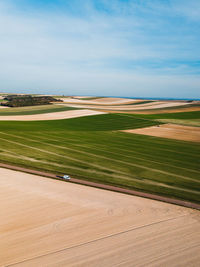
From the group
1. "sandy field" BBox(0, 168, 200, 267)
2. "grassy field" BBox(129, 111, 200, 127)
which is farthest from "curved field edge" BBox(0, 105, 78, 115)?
"sandy field" BBox(0, 168, 200, 267)

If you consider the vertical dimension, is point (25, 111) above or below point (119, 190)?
above

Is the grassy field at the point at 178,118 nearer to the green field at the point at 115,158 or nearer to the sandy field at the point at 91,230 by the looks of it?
the green field at the point at 115,158

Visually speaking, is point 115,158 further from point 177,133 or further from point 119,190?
point 177,133

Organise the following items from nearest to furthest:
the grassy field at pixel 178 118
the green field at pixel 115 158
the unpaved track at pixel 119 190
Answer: the unpaved track at pixel 119 190 → the green field at pixel 115 158 → the grassy field at pixel 178 118

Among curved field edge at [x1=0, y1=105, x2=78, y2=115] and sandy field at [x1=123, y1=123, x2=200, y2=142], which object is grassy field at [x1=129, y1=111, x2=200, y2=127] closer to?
sandy field at [x1=123, y1=123, x2=200, y2=142]

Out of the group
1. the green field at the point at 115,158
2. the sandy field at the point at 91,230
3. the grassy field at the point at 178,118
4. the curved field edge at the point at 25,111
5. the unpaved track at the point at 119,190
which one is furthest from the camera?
the curved field edge at the point at 25,111

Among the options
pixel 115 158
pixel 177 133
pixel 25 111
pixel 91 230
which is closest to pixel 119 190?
pixel 91 230

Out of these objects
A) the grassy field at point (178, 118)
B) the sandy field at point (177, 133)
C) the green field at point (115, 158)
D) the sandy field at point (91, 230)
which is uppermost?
the grassy field at point (178, 118)

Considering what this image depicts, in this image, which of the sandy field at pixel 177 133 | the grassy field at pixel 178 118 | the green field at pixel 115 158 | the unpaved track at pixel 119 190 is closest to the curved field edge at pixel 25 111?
the green field at pixel 115 158
